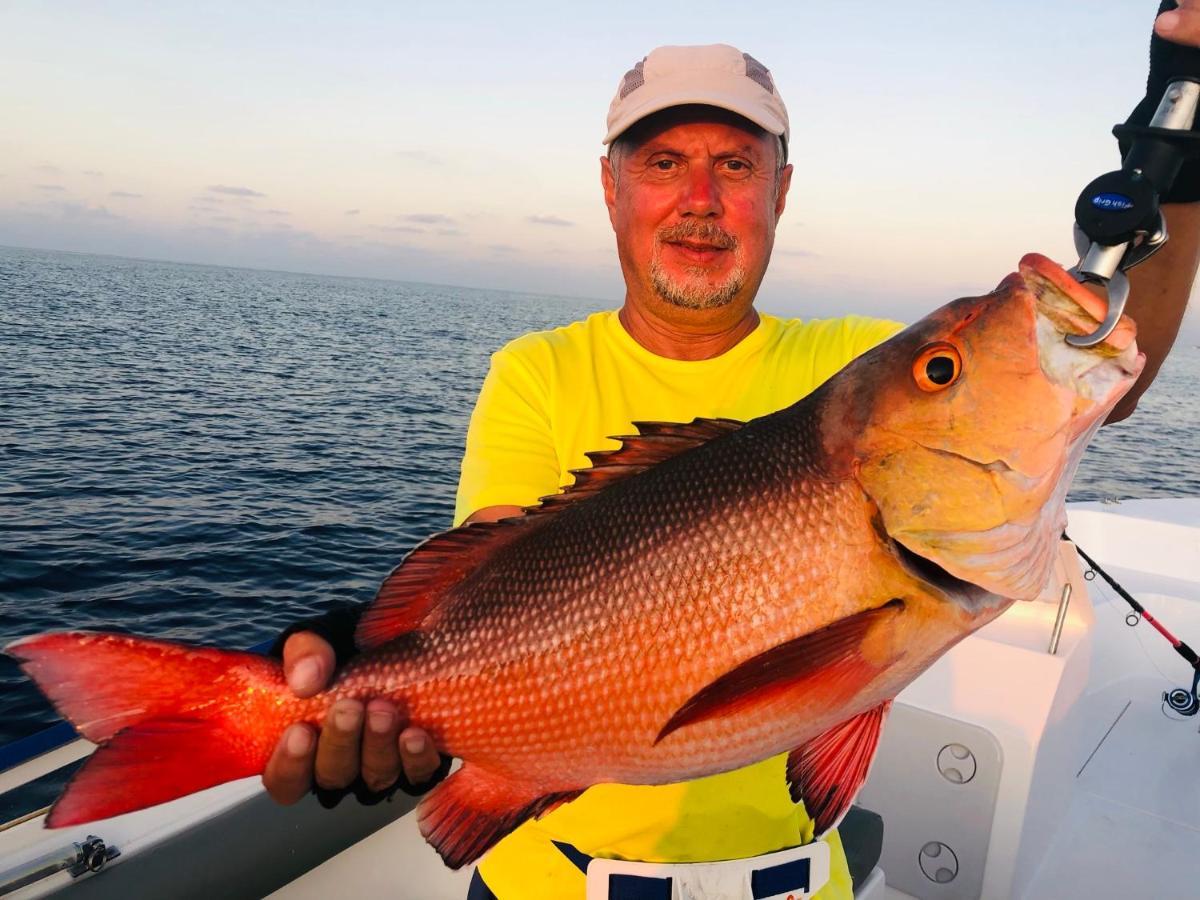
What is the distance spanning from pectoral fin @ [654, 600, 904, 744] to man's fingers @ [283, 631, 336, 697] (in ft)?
3.03

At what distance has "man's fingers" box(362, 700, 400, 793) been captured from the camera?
200cm

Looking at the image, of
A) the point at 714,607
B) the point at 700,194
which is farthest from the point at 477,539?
the point at 700,194

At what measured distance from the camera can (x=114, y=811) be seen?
1.83 m

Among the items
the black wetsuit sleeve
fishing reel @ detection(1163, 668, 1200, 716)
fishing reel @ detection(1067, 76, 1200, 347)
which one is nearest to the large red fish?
fishing reel @ detection(1067, 76, 1200, 347)

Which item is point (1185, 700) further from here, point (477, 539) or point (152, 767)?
point (152, 767)

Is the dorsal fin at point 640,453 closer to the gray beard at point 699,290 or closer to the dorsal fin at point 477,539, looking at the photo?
the dorsal fin at point 477,539

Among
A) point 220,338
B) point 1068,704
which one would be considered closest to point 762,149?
point 1068,704

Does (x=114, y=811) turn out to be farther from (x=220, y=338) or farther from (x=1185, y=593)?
(x=220, y=338)

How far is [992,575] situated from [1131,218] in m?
0.79

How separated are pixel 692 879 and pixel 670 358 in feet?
5.25

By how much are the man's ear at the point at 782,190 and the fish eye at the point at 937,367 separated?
4.40ft

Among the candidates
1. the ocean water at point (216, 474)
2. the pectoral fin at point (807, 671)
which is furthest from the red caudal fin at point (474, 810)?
the ocean water at point (216, 474)

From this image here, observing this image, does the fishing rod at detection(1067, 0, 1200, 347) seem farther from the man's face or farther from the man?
the man's face

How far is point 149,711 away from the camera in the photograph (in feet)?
6.32
